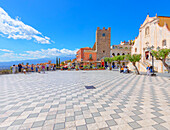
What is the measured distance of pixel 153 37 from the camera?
2295cm

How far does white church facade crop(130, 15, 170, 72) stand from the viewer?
1983cm

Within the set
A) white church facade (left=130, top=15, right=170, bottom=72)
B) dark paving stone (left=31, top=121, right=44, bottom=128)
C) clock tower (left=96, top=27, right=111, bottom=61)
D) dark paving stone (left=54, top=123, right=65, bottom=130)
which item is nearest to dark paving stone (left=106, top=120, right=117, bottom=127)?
dark paving stone (left=54, top=123, right=65, bottom=130)

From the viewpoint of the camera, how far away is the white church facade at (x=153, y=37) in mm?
19828

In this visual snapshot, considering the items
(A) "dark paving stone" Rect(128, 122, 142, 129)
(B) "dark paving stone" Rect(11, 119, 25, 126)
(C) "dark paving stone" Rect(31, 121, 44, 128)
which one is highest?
(A) "dark paving stone" Rect(128, 122, 142, 129)

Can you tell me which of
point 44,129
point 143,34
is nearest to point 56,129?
point 44,129

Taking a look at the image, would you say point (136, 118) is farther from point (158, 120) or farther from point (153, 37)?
point (153, 37)

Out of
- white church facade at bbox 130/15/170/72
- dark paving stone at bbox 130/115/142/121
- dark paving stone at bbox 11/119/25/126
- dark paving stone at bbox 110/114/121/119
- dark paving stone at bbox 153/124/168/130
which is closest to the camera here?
dark paving stone at bbox 153/124/168/130

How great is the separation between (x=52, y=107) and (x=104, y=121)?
210 cm

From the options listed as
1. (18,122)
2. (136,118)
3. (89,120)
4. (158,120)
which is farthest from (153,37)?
(18,122)

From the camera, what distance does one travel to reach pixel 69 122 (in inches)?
105

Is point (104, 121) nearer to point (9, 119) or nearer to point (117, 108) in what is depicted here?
point (117, 108)

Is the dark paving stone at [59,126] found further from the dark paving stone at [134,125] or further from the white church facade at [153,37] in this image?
the white church facade at [153,37]

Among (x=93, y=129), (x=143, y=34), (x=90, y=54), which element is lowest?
(x=93, y=129)

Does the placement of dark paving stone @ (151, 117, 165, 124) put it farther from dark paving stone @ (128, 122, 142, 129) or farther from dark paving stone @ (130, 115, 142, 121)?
dark paving stone @ (128, 122, 142, 129)
